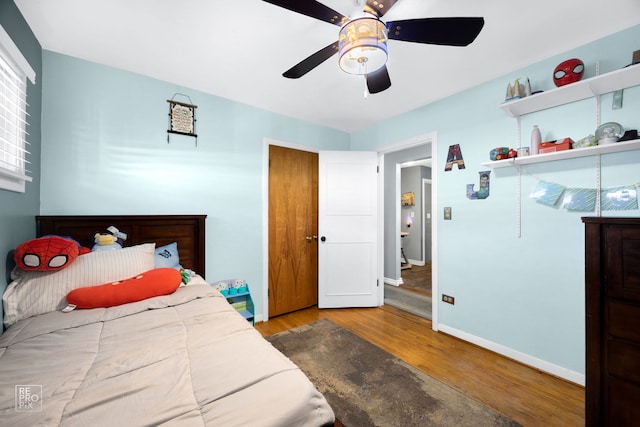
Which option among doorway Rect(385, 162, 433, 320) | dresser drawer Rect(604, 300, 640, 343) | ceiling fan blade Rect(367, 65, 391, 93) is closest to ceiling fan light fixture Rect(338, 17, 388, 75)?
ceiling fan blade Rect(367, 65, 391, 93)

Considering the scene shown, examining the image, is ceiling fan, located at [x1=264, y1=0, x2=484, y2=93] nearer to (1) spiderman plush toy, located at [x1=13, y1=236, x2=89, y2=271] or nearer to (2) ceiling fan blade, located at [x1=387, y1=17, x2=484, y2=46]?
(2) ceiling fan blade, located at [x1=387, y1=17, x2=484, y2=46]

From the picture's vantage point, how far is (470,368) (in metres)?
2.10

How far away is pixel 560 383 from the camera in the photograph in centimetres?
192

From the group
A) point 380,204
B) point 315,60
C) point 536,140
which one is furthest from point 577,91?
point 380,204

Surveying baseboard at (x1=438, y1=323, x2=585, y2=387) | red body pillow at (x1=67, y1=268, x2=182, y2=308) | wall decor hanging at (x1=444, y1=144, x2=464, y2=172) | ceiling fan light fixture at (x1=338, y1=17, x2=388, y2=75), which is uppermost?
ceiling fan light fixture at (x1=338, y1=17, x2=388, y2=75)

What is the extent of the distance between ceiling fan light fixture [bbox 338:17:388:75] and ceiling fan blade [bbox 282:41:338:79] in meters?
0.11

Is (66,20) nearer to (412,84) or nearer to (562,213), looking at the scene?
(412,84)

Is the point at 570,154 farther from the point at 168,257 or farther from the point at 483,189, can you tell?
the point at 168,257

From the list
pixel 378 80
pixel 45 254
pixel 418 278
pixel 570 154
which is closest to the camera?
pixel 45 254

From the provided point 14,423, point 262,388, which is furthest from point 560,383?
point 14,423

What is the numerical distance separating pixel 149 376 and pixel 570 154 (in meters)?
2.79

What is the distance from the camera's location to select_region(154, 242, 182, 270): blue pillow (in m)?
2.09

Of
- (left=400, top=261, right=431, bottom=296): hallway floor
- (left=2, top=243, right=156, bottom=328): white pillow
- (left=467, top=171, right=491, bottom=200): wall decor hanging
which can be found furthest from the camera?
(left=400, top=261, right=431, bottom=296): hallway floor

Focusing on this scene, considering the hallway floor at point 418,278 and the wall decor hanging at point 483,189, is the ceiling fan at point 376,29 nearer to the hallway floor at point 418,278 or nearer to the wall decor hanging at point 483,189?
the wall decor hanging at point 483,189
